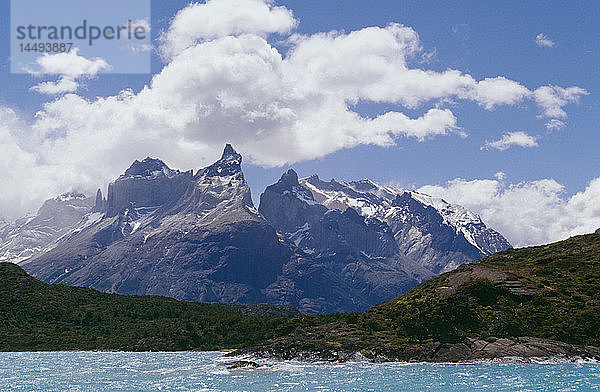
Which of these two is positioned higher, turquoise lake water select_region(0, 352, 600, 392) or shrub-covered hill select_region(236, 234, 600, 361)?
shrub-covered hill select_region(236, 234, 600, 361)

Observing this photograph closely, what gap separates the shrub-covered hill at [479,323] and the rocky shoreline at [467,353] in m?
0.19

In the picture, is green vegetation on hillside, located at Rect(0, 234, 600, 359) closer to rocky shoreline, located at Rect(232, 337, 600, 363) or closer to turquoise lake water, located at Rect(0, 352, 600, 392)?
rocky shoreline, located at Rect(232, 337, 600, 363)

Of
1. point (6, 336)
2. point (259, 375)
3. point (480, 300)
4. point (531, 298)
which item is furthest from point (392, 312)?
point (6, 336)

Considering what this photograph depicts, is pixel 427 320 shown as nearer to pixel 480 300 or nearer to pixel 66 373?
pixel 480 300

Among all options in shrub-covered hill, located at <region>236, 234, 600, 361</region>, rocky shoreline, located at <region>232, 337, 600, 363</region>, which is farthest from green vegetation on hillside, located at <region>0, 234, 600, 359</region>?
rocky shoreline, located at <region>232, 337, 600, 363</region>

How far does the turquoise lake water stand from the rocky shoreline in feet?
15.4

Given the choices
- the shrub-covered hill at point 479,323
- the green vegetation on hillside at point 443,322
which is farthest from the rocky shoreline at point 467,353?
the green vegetation on hillside at point 443,322

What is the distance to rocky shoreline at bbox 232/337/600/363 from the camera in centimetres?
11488

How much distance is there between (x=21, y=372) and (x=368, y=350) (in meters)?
68.3

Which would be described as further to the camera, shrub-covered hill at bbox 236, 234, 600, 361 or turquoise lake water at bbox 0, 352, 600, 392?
shrub-covered hill at bbox 236, 234, 600, 361

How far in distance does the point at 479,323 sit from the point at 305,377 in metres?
50.2

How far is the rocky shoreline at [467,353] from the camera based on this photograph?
114875 mm

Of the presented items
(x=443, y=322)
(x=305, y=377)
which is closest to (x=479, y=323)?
(x=443, y=322)

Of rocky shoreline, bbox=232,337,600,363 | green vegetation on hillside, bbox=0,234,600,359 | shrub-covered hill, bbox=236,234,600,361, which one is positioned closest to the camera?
rocky shoreline, bbox=232,337,600,363
